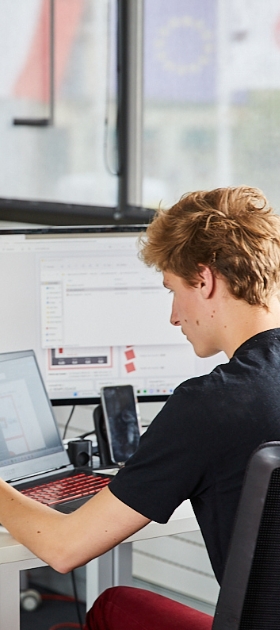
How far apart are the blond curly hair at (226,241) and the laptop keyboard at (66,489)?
0.48m

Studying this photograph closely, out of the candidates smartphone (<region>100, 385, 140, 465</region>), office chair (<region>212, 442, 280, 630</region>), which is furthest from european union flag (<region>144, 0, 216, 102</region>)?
office chair (<region>212, 442, 280, 630</region>)

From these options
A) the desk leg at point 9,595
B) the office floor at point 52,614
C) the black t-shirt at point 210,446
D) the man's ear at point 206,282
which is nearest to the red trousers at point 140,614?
the desk leg at point 9,595

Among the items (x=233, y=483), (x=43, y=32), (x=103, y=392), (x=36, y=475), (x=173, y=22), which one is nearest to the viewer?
(x=233, y=483)

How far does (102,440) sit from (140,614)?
451 millimetres

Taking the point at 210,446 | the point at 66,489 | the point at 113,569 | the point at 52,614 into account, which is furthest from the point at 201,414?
the point at 52,614

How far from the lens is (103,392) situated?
1.87 metres

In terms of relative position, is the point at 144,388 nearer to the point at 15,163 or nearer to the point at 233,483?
the point at 233,483

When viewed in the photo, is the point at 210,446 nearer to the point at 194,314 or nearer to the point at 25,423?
the point at 194,314

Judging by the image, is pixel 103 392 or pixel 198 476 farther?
pixel 103 392

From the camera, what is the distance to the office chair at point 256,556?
40.8 inches

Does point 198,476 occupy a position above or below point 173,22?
below

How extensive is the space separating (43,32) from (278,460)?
2.60m

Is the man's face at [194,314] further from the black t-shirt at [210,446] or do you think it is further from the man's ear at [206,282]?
the black t-shirt at [210,446]

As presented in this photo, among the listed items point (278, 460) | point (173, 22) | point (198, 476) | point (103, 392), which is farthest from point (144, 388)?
point (173, 22)
